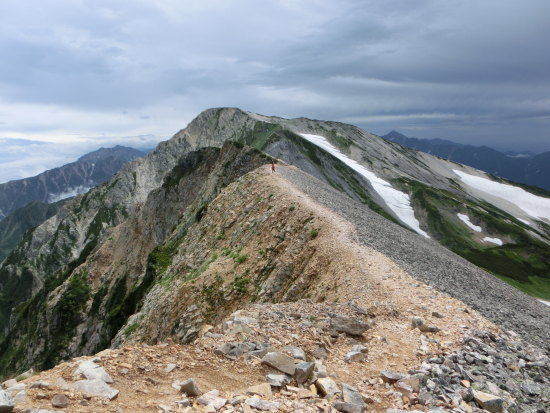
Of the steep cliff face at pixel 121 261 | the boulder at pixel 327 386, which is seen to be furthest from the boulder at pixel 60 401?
→ the steep cliff face at pixel 121 261

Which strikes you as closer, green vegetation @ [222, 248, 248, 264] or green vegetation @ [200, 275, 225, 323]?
green vegetation @ [200, 275, 225, 323]

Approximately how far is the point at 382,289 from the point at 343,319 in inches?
188

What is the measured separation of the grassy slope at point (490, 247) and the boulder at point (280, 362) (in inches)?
4316

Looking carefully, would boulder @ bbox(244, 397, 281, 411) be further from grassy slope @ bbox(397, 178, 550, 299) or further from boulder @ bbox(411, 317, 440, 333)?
grassy slope @ bbox(397, 178, 550, 299)

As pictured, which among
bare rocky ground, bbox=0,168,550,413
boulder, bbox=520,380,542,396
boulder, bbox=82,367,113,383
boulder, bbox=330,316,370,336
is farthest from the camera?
boulder, bbox=330,316,370,336

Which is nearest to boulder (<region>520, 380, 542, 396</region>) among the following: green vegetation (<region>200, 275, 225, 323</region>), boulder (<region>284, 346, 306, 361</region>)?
boulder (<region>284, 346, 306, 361</region>)

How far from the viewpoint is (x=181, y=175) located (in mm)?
80312

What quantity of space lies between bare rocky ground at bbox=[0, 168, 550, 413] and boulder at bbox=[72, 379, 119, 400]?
24 mm

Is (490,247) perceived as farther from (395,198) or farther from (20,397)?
(20,397)

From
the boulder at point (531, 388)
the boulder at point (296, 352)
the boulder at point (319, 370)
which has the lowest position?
the boulder at point (531, 388)

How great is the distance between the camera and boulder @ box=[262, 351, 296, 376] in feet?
34.8

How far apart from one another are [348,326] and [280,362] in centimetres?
417

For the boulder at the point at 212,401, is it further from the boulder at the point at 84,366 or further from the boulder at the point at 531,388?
the boulder at the point at 531,388

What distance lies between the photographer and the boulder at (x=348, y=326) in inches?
547
